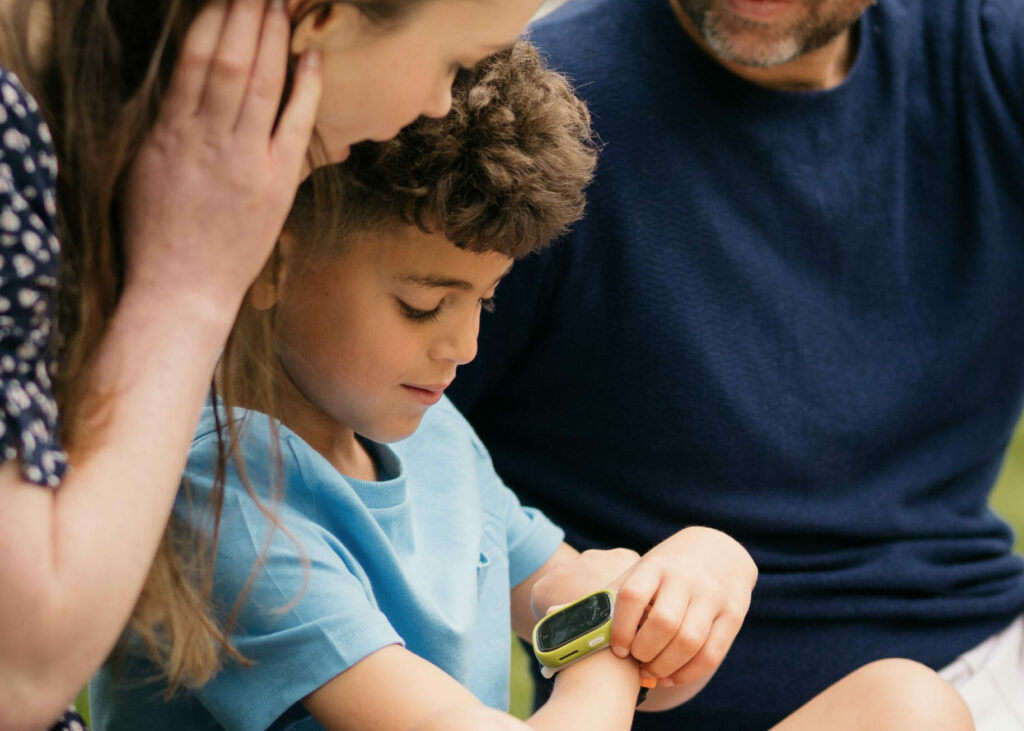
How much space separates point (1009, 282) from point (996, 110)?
0.28 meters

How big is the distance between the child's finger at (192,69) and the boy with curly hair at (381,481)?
228 millimetres

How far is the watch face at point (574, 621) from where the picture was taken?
1.25 m

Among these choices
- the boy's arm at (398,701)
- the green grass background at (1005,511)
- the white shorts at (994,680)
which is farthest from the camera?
the green grass background at (1005,511)

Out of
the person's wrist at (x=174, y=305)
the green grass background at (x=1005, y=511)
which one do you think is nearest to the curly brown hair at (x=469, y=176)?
the person's wrist at (x=174, y=305)

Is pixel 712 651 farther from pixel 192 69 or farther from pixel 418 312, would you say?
pixel 192 69

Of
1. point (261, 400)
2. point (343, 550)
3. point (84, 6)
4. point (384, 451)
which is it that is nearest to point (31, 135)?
point (84, 6)

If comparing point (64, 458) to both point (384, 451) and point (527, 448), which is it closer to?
point (384, 451)

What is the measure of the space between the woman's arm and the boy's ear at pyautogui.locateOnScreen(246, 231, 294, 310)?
209 mm

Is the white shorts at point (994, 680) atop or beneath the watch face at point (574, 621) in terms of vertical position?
beneath

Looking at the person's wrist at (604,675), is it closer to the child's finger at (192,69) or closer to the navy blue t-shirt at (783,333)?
the navy blue t-shirt at (783,333)

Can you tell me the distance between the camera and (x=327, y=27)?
97cm

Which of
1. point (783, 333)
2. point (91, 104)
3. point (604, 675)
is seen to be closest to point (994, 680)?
Result: point (783, 333)

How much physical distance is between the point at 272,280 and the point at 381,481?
304mm

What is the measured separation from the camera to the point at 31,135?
2.79 feet
